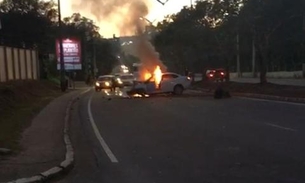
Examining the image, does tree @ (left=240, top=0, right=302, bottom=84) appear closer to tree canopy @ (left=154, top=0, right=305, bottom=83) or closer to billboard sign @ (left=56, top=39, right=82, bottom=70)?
tree canopy @ (left=154, top=0, right=305, bottom=83)

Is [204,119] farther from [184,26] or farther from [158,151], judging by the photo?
[184,26]

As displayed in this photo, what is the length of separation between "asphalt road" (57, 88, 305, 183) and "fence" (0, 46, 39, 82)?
21.1m

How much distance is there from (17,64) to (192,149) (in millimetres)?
36239

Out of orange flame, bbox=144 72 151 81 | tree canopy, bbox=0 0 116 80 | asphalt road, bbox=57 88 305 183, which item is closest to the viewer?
asphalt road, bbox=57 88 305 183

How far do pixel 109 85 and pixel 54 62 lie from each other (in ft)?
84.4

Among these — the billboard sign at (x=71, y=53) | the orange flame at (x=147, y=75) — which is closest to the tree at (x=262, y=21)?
the orange flame at (x=147, y=75)

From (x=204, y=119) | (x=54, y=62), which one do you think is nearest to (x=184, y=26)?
(x=54, y=62)

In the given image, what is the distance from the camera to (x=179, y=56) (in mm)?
73500

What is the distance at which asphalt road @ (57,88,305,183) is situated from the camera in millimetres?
10117

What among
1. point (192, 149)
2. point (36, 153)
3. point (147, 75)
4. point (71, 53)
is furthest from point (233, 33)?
point (36, 153)

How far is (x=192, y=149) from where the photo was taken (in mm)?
13305

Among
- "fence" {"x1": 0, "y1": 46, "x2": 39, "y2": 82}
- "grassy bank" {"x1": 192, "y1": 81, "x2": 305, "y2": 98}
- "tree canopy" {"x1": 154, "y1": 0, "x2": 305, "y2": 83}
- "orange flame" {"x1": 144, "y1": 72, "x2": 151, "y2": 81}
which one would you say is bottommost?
"grassy bank" {"x1": 192, "y1": 81, "x2": 305, "y2": 98}

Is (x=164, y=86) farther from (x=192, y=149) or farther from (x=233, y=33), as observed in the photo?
(x=192, y=149)

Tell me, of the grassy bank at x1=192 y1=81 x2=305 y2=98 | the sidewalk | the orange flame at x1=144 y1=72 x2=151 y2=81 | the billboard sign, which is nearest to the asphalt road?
the sidewalk
